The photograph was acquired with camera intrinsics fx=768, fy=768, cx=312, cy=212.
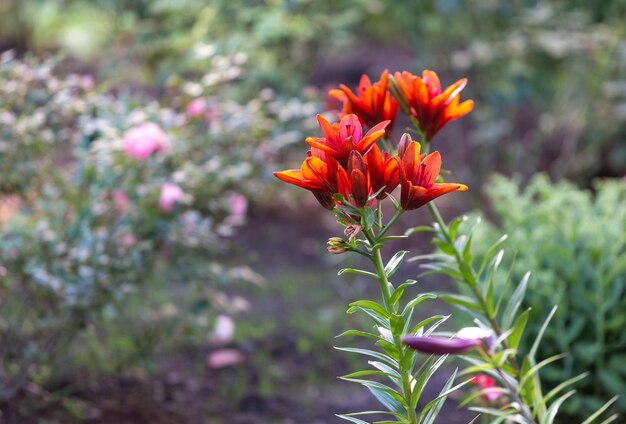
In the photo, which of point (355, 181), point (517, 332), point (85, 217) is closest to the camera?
point (355, 181)

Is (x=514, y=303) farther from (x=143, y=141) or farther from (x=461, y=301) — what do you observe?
(x=143, y=141)

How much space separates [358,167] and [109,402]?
1.93m

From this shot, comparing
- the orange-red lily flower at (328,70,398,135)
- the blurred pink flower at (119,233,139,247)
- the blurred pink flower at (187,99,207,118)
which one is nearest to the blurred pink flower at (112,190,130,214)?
the blurred pink flower at (119,233,139,247)

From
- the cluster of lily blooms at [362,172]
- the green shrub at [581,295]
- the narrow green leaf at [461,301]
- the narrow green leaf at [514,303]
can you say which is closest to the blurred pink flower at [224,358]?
the green shrub at [581,295]

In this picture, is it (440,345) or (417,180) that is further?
(417,180)

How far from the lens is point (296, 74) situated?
17.6 ft

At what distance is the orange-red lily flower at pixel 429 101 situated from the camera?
5.23 ft

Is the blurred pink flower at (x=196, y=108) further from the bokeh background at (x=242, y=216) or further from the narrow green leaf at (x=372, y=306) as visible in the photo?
the narrow green leaf at (x=372, y=306)

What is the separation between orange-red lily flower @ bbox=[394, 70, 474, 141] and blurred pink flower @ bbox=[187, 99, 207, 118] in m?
1.61

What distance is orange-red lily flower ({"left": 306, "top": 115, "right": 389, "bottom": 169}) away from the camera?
1.26 meters

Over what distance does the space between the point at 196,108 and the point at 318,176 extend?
6.31ft

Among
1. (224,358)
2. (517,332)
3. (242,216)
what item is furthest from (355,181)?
(242,216)

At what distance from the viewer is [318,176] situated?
127 centimetres

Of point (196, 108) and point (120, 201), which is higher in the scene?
point (196, 108)
